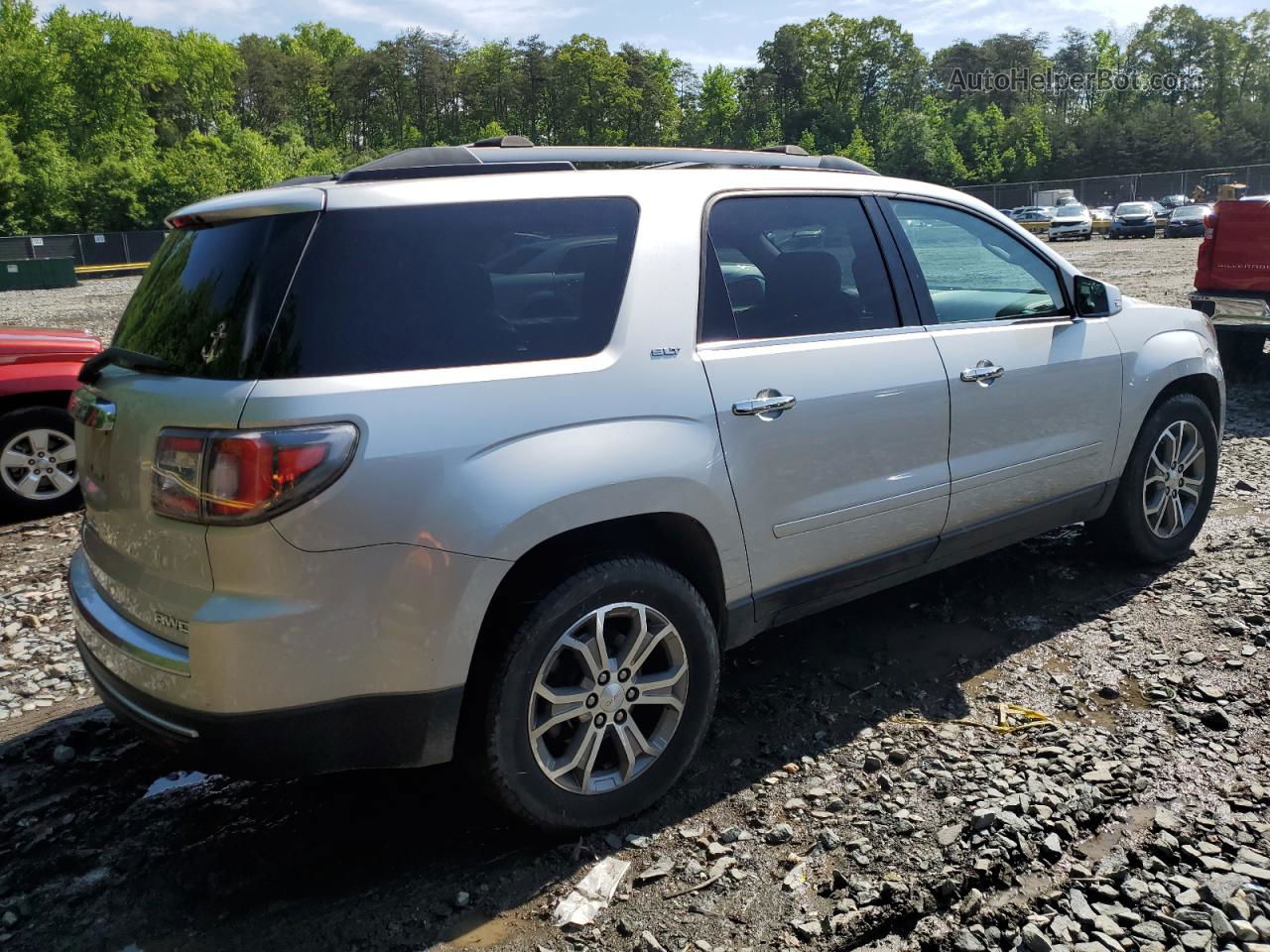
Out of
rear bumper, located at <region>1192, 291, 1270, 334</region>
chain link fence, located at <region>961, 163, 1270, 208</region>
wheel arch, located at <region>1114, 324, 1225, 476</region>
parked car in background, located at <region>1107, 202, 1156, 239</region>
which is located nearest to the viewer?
wheel arch, located at <region>1114, 324, 1225, 476</region>

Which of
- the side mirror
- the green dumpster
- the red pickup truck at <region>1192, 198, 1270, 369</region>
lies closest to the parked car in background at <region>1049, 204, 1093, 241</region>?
the red pickup truck at <region>1192, 198, 1270, 369</region>

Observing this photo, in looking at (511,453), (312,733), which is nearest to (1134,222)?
(511,453)

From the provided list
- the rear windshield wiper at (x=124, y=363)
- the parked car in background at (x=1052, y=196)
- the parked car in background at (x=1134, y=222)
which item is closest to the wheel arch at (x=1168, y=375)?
the rear windshield wiper at (x=124, y=363)

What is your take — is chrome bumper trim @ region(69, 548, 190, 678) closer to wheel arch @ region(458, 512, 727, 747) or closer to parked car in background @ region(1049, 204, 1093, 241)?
wheel arch @ region(458, 512, 727, 747)

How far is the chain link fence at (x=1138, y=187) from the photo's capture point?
2408 inches

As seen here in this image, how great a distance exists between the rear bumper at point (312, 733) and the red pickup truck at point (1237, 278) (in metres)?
9.13

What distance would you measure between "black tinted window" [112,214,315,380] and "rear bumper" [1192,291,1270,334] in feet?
29.2

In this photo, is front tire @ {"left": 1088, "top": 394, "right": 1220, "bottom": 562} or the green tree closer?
front tire @ {"left": 1088, "top": 394, "right": 1220, "bottom": 562}

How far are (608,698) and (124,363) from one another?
1.68m

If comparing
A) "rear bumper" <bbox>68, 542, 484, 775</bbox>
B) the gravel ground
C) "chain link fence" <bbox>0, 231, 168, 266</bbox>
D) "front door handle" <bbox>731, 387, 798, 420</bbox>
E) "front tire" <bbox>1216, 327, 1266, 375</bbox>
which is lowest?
the gravel ground

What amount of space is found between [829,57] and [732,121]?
1459 cm

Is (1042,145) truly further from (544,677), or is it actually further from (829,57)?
(544,677)

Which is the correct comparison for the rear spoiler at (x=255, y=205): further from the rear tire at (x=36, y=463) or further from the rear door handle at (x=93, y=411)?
the rear tire at (x=36, y=463)

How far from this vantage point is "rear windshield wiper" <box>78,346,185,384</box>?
2.75m
